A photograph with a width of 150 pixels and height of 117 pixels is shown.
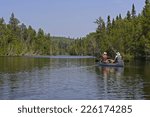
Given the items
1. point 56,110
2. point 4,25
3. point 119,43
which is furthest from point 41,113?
point 4,25

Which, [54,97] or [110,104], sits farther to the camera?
[54,97]

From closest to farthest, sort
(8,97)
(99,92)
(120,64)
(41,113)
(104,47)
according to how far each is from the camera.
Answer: (41,113) → (8,97) → (99,92) → (120,64) → (104,47)

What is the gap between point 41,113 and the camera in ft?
49.2

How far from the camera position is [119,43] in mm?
116562

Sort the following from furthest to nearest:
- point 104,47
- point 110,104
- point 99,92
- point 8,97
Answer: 1. point 104,47
2. point 99,92
3. point 8,97
4. point 110,104

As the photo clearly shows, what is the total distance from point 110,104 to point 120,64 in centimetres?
4970

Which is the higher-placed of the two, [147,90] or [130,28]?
[130,28]

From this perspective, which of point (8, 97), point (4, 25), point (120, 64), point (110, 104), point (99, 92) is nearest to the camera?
point (110, 104)

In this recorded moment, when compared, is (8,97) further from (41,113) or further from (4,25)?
(4,25)

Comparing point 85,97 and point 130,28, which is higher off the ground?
point 130,28

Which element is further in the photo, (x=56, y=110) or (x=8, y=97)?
(x=8, y=97)

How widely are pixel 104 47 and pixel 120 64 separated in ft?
228

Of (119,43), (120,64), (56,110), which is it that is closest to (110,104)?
(56,110)

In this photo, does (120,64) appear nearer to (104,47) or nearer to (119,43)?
(119,43)
